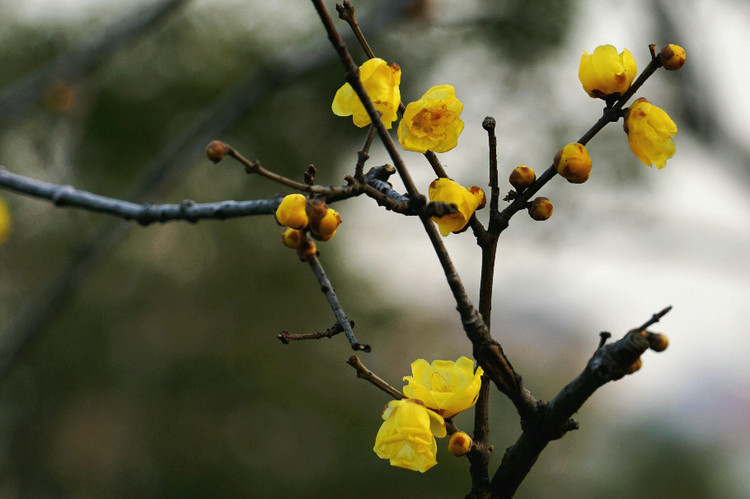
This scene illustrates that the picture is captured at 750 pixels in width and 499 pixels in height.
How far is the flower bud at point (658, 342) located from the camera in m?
0.44

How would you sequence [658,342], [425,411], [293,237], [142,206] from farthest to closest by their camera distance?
[142,206]
[293,237]
[425,411]
[658,342]

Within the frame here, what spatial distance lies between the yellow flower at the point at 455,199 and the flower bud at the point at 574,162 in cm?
8

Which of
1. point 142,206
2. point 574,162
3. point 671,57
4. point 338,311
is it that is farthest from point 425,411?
point 142,206

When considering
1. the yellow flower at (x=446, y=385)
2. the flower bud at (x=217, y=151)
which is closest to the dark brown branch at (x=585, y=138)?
the yellow flower at (x=446, y=385)

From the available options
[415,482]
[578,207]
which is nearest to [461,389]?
[578,207]

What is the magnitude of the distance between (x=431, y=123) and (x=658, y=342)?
0.28m

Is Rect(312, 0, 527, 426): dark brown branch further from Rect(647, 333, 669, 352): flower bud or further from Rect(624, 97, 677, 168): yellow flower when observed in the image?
Rect(624, 97, 677, 168): yellow flower

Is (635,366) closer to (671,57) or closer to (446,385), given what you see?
(446,385)

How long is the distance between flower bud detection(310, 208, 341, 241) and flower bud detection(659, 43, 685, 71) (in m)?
0.33

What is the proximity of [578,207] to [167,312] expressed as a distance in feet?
18.7

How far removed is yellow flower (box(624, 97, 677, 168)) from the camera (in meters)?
0.60

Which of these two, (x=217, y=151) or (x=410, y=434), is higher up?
(x=217, y=151)

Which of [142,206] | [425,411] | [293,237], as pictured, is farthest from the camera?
[142,206]

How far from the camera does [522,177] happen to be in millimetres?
588
